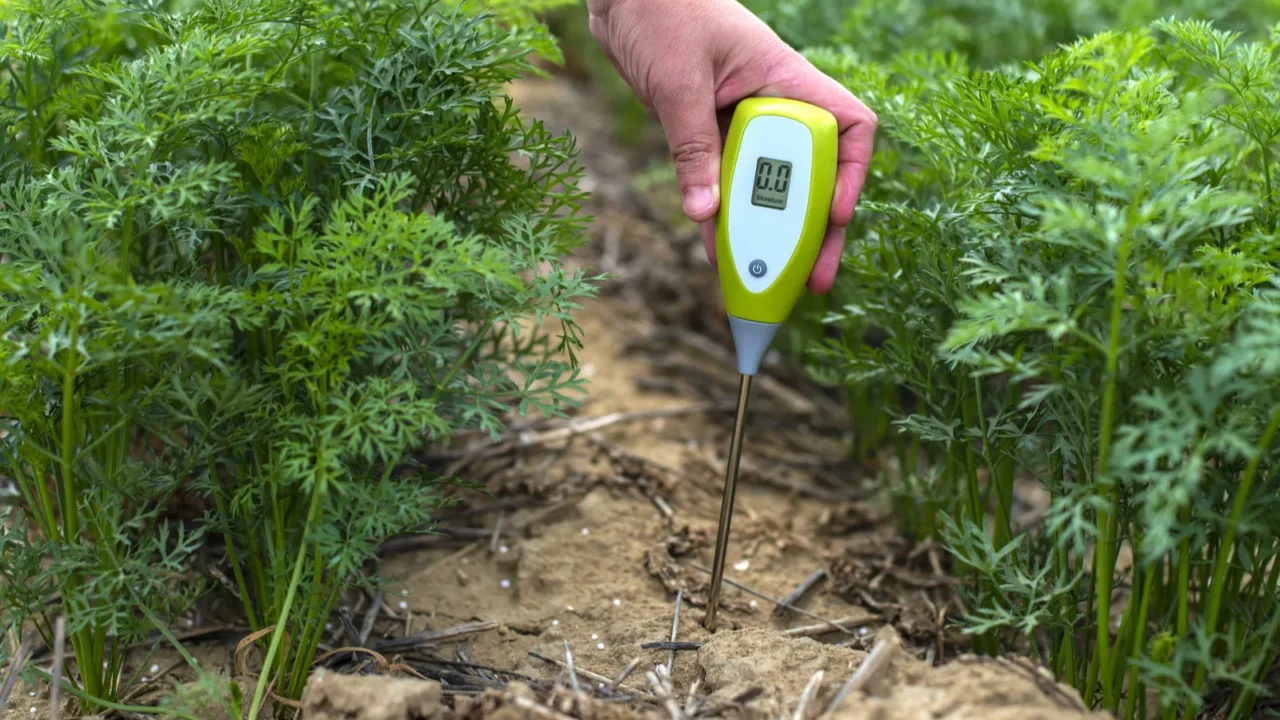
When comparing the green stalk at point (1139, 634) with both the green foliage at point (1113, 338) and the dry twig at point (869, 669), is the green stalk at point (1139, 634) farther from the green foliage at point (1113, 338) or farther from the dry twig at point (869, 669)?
the dry twig at point (869, 669)

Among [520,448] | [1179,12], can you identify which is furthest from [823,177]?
[1179,12]

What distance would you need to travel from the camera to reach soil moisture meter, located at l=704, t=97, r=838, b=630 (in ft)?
6.06

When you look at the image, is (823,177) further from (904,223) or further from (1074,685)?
(1074,685)

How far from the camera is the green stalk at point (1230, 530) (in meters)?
1.31

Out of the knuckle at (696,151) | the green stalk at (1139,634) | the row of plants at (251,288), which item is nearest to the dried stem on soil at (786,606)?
the green stalk at (1139,634)

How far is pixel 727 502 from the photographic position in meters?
1.97

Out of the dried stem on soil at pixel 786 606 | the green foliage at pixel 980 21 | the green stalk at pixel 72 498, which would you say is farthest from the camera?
the green foliage at pixel 980 21

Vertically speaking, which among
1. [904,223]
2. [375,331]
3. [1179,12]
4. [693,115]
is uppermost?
[1179,12]

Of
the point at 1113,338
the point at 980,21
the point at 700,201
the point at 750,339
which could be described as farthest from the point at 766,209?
the point at 980,21

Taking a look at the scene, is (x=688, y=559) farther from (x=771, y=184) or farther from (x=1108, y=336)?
(x=1108, y=336)

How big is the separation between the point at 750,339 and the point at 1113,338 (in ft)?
2.39

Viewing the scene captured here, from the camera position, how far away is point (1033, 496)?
2.95 meters

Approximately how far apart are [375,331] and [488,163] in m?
0.48

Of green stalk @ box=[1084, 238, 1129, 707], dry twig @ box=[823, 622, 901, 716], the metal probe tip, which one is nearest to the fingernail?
the metal probe tip
